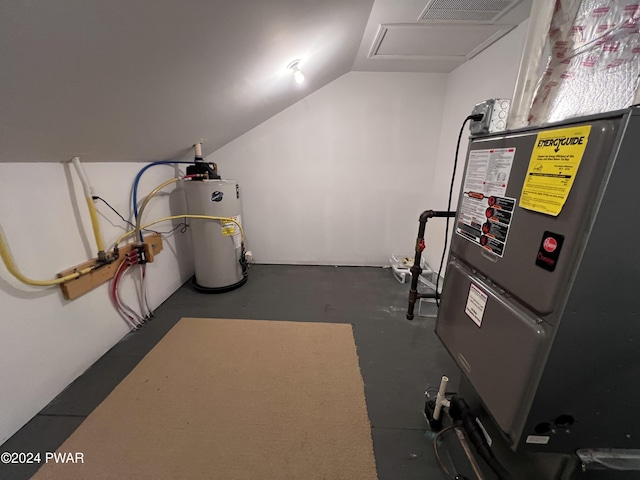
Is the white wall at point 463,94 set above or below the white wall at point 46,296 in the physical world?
above

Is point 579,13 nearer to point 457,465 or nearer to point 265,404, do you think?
point 457,465

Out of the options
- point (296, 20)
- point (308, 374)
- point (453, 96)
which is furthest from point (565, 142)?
point (453, 96)

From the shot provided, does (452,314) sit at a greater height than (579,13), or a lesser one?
lesser

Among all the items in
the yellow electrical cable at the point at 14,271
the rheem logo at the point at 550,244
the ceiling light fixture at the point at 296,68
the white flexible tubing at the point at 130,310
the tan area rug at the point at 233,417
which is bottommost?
the tan area rug at the point at 233,417

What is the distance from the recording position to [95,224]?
1565mm

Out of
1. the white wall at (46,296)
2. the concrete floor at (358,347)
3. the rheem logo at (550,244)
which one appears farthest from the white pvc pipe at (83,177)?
the rheem logo at (550,244)

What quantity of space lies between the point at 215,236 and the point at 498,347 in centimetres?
224

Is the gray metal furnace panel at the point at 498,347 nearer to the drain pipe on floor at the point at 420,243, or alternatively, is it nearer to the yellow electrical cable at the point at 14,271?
the drain pipe on floor at the point at 420,243

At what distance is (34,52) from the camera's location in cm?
67

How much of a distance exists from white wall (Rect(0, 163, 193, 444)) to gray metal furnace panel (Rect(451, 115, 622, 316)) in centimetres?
208

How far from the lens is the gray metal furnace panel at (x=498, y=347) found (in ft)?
2.19

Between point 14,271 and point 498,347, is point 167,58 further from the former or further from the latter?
point 498,347

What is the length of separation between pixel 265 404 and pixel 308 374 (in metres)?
0.30

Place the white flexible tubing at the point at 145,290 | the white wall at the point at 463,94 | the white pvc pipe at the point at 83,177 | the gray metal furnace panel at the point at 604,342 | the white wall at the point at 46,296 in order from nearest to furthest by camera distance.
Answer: the gray metal furnace panel at the point at 604,342, the white wall at the point at 46,296, the white pvc pipe at the point at 83,177, the white wall at the point at 463,94, the white flexible tubing at the point at 145,290
